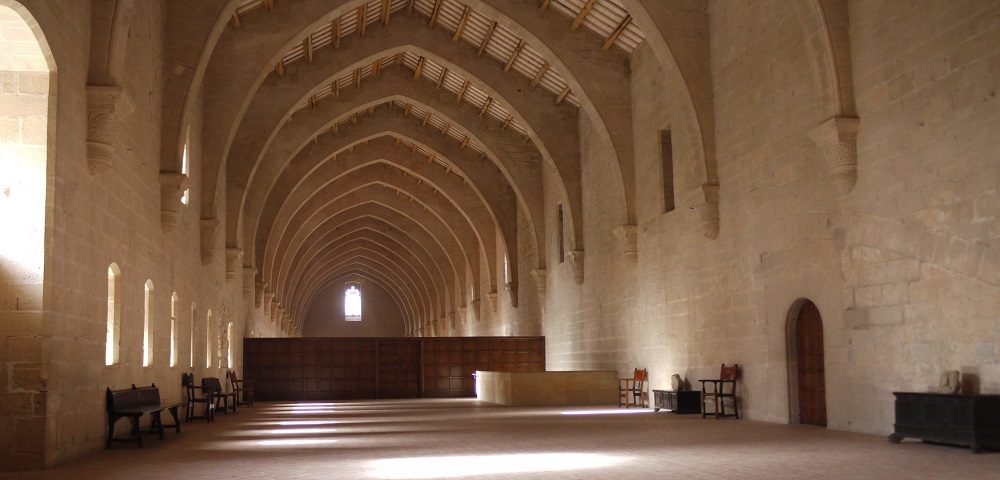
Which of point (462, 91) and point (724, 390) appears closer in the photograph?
point (724, 390)

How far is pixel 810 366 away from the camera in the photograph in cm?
1343

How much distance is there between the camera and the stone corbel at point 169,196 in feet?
48.7

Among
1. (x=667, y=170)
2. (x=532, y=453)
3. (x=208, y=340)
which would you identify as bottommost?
(x=532, y=453)

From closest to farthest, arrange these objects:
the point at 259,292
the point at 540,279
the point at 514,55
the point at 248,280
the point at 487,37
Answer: the point at 487,37 < the point at 514,55 < the point at 248,280 < the point at 540,279 < the point at 259,292

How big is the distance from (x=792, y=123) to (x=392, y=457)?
24.2 feet

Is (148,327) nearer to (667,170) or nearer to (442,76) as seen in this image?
(667,170)

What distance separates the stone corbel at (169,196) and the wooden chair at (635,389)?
9.55 metres

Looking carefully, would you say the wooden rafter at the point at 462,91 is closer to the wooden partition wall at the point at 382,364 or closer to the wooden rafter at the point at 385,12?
the wooden rafter at the point at 385,12

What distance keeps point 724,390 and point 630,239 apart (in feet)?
16.6

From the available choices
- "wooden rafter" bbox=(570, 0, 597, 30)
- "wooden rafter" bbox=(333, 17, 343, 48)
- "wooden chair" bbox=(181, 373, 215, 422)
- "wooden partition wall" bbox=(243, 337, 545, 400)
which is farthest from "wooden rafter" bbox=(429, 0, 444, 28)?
"wooden partition wall" bbox=(243, 337, 545, 400)

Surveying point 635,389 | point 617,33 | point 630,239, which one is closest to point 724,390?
point 635,389

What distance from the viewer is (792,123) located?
13.4 meters

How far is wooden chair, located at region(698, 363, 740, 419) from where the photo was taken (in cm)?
1526

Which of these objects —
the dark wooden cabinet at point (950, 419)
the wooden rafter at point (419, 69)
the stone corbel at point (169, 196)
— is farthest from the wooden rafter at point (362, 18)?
the dark wooden cabinet at point (950, 419)
